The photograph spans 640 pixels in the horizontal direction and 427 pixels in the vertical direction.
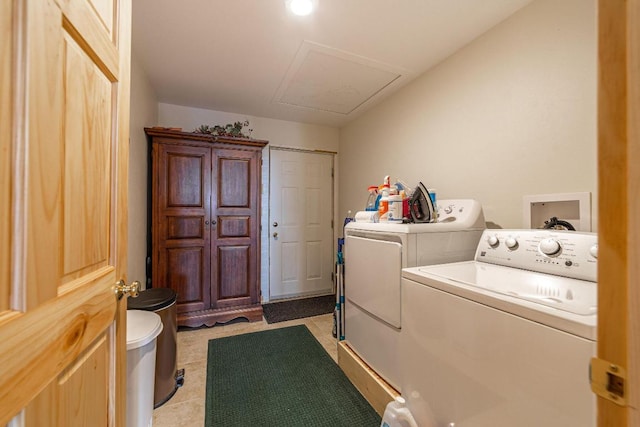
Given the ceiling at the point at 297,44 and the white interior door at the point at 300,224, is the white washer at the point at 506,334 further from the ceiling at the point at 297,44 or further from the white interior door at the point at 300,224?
the white interior door at the point at 300,224

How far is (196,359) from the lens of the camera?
Answer: 2.04 metres

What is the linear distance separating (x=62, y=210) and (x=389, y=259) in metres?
1.31

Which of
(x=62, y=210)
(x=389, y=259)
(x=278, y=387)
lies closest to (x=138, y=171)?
(x=62, y=210)

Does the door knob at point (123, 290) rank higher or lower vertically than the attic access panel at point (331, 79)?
lower

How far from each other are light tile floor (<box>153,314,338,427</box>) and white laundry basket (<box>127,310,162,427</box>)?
8.3 inches

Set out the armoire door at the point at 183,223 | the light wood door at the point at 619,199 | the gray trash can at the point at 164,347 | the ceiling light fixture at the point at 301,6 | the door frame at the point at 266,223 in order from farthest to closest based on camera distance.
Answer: the door frame at the point at 266,223 → the armoire door at the point at 183,223 → the gray trash can at the point at 164,347 → the ceiling light fixture at the point at 301,6 → the light wood door at the point at 619,199

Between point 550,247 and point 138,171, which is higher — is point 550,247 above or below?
below

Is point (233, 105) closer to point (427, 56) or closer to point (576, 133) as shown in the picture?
point (427, 56)

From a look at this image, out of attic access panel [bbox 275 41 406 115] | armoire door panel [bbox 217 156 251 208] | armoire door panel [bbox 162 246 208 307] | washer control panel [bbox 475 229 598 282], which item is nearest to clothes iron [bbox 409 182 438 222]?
washer control panel [bbox 475 229 598 282]

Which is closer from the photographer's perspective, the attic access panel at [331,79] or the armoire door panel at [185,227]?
the attic access panel at [331,79]

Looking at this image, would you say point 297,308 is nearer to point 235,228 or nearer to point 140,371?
point 235,228

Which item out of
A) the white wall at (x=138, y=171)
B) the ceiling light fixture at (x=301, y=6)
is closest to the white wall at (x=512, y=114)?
the ceiling light fixture at (x=301, y=6)

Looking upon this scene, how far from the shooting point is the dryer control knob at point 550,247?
104cm
